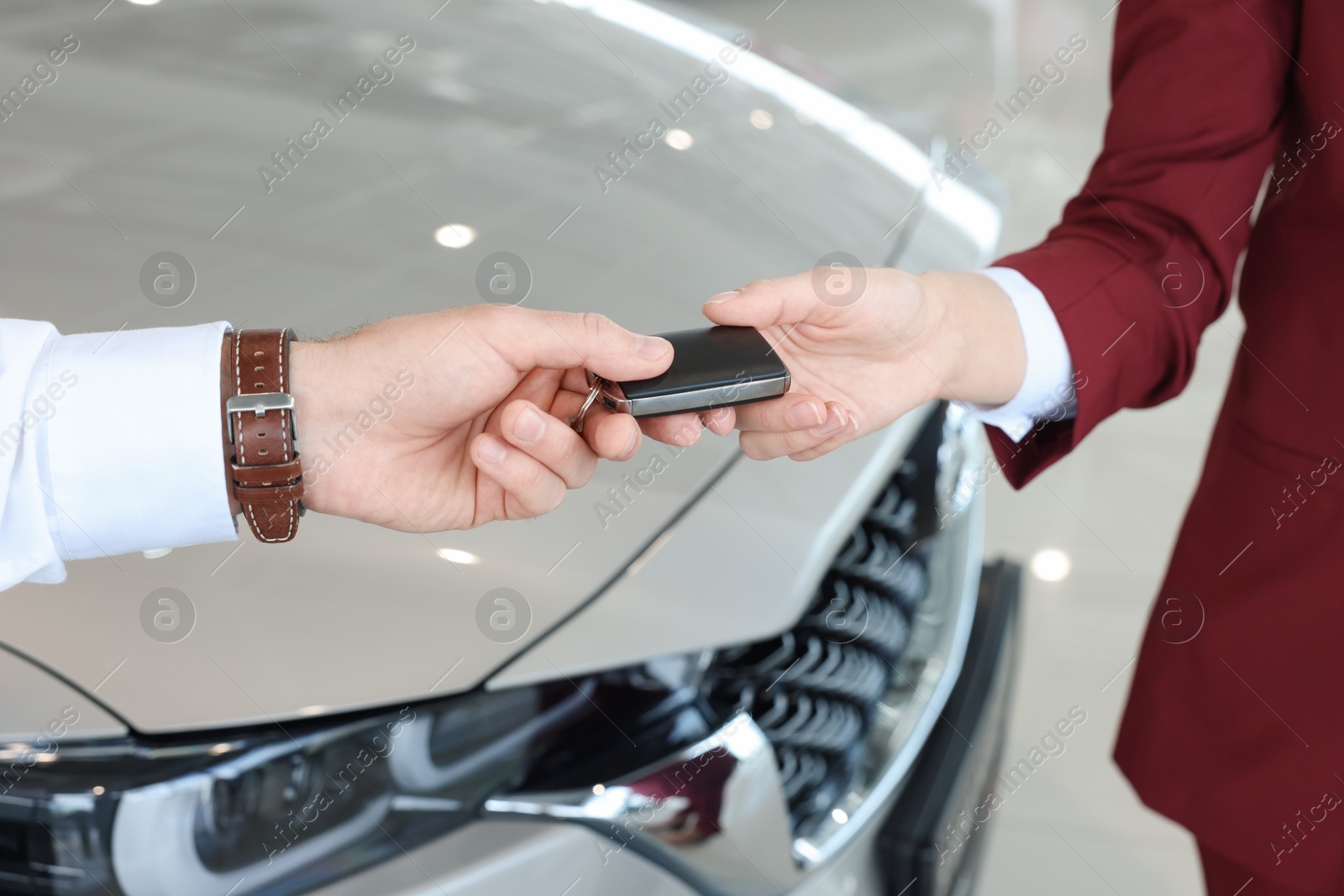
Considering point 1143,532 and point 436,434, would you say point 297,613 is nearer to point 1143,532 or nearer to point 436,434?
point 436,434

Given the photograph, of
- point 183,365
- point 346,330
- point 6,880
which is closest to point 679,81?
point 346,330

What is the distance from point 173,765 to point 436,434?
0.37 m

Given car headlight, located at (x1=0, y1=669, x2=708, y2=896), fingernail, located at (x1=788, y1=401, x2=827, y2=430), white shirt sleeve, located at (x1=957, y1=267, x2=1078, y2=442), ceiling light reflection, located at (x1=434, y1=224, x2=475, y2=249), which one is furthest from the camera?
ceiling light reflection, located at (x1=434, y1=224, x2=475, y2=249)

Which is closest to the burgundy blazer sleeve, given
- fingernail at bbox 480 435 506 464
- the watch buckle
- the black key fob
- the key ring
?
the black key fob

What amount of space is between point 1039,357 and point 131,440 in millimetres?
872

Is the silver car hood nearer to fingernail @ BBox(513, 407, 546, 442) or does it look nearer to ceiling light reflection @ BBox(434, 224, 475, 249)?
ceiling light reflection @ BBox(434, 224, 475, 249)

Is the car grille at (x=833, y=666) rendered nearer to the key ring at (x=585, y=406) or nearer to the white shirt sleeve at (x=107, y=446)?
the key ring at (x=585, y=406)

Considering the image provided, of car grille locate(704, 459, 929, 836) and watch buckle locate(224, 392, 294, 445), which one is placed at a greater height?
watch buckle locate(224, 392, 294, 445)

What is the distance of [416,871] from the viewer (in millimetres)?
906

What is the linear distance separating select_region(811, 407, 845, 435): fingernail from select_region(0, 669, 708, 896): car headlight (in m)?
0.28

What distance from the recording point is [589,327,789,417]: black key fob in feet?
2.96

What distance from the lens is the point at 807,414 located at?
97 cm

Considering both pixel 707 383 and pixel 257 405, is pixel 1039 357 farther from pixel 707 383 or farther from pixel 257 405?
pixel 257 405

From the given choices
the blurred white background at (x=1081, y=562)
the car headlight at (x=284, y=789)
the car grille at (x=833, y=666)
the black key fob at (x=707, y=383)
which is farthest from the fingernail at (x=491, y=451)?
the blurred white background at (x=1081, y=562)
